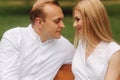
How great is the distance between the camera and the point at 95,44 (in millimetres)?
4184

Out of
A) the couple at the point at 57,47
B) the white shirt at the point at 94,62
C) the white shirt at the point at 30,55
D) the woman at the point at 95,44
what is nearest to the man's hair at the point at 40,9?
the couple at the point at 57,47

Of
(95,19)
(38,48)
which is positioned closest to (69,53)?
(38,48)

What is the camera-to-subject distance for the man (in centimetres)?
429

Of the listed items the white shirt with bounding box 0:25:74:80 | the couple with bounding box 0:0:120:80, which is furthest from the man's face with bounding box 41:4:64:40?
the white shirt with bounding box 0:25:74:80

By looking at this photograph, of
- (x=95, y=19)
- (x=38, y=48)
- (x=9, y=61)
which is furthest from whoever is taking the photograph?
(x=38, y=48)

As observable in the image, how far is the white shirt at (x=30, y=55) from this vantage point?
4301 mm

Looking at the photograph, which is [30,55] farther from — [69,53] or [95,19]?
[95,19]

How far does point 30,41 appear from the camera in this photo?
4.40 metres

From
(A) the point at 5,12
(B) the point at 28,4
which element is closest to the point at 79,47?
(A) the point at 5,12

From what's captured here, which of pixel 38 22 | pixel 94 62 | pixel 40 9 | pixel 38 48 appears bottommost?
pixel 94 62

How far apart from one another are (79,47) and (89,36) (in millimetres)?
207

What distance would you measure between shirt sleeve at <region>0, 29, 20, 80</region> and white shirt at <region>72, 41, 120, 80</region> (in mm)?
521

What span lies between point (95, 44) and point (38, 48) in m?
0.56

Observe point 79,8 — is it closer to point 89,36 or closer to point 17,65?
point 89,36
